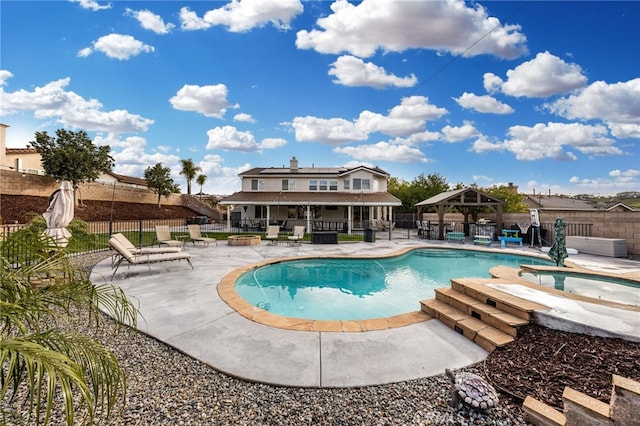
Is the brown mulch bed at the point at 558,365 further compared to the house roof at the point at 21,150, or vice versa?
the house roof at the point at 21,150

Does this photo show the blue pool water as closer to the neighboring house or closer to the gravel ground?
the gravel ground

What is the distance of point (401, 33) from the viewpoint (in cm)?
1005

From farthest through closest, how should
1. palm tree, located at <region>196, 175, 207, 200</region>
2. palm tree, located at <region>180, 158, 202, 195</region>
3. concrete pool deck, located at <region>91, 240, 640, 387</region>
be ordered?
palm tree, located at <region>196, 175, 207, 200</region> → palm tree, located at <region>180, 158, 202, 195</region> → concrete pool deck, located at <region>91, 240, 640, 387</region>

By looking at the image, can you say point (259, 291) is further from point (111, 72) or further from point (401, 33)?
point (111, 72)

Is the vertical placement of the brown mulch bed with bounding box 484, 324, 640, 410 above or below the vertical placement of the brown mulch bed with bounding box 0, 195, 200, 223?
below

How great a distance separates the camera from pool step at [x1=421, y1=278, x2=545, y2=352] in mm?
3906

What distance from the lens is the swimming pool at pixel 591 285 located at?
590 cm

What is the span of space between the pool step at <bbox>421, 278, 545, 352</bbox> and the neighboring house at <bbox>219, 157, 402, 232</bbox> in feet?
54.6

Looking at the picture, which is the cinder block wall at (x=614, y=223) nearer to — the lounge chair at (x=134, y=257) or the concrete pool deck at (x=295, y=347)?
the concrete pool deck at (x=295, y=347)

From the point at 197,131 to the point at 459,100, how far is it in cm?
1918

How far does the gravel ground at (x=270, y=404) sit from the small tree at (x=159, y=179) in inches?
1391

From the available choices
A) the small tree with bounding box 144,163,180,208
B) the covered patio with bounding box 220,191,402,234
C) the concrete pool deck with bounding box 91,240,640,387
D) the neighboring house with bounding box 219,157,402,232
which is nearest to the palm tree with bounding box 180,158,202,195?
the small tree with bounding box 144,163,180,208

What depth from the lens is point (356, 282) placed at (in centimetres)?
876

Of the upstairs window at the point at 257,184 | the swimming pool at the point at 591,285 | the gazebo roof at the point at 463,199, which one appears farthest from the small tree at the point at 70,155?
the swimming pool at the point at 591,285
